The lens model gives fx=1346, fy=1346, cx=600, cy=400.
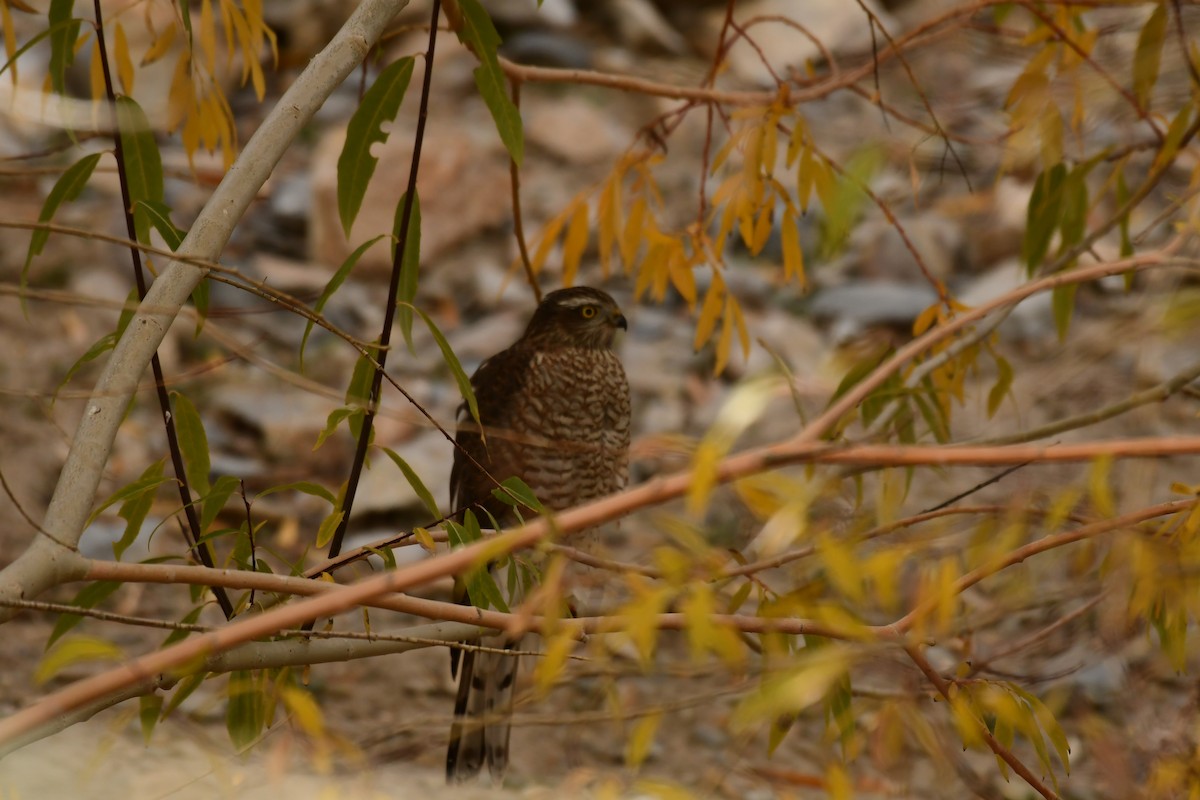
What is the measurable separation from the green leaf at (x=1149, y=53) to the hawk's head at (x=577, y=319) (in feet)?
6.86

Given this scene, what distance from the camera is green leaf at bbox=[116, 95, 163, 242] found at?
91.5 inches

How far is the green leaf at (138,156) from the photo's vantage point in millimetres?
2324

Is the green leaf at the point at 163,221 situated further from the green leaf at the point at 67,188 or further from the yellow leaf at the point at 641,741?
the yellow leaf at the point at 641,741

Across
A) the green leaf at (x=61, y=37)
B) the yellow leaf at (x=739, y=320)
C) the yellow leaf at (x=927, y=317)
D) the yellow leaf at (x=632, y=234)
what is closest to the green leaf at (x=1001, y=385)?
the yellow leaf at (x=927, y=317)

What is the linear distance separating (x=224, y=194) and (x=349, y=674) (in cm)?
333

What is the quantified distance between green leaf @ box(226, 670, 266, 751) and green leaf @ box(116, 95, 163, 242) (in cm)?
80

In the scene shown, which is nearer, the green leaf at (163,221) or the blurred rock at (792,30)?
the green leaf at (163,221)

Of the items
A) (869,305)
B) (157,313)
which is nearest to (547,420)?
(157,313)

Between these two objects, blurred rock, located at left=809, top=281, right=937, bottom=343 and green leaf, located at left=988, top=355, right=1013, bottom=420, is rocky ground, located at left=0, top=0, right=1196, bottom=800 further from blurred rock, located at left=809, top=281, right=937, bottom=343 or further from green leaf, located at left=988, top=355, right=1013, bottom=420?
green leaf, located at left=988, top=355, right=1013, bottom=420

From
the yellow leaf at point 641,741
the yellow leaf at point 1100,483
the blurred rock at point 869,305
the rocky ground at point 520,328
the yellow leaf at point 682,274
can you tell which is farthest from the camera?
the blurred rock at point 869,305

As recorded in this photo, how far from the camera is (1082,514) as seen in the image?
211 cm

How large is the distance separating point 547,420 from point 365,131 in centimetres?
195

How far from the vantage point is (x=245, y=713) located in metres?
2.22

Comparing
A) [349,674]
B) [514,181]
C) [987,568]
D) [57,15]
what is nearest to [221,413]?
[349,674]
